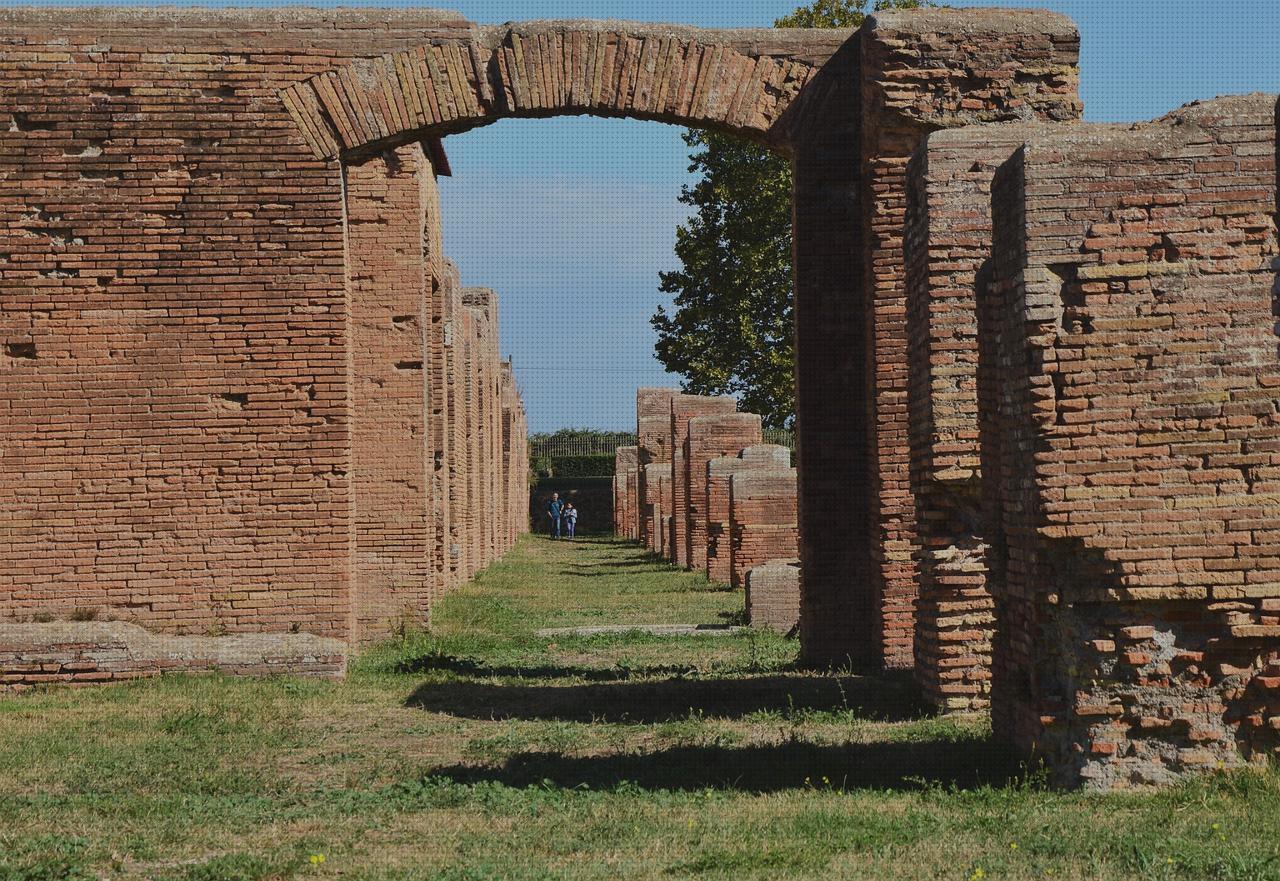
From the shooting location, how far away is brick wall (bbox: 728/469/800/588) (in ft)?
68.3

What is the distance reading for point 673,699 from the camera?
9.86 meters

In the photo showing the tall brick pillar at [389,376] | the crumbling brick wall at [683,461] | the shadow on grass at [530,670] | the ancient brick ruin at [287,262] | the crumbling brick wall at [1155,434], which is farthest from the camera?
the crumbling brick wall at [683,461]

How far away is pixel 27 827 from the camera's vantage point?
6480 mm

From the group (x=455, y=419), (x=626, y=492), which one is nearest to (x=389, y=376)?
(x=455, y=419)

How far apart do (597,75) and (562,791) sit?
20.6ft

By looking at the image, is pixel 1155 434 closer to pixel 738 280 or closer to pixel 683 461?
pixel 683 461

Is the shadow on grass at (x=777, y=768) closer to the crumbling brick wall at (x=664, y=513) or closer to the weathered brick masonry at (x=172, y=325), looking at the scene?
the weathered brick masonry at (x=172, y=325)

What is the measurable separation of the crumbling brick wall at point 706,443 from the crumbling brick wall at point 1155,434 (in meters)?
18.8

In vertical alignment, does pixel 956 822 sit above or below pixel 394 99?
below

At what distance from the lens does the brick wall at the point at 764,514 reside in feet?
68.3

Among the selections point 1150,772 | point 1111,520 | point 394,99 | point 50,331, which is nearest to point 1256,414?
point 1111,520

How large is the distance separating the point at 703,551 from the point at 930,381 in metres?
16.8

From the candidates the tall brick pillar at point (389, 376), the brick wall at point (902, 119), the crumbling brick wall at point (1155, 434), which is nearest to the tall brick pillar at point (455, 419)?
the tall brick pillar at point (389, 376)

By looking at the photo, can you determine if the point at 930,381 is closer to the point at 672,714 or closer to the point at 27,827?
the point at 672,714
